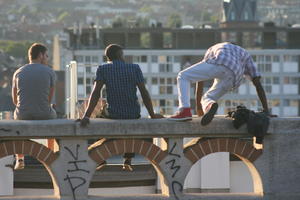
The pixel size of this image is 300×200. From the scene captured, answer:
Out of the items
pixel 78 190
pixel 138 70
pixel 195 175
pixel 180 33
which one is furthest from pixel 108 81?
pixel 180 33

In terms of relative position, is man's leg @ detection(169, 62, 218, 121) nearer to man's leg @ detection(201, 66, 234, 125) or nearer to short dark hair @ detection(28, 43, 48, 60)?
man's leg @ detection(201, 66, 234, 125)

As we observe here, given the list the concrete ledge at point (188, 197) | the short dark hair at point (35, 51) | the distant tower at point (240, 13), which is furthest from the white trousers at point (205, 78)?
the distant tower at point (240, 13)

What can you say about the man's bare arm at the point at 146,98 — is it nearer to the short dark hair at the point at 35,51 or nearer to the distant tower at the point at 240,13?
the short dark hair at the point at 35,51

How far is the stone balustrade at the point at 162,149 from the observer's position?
1370 cm

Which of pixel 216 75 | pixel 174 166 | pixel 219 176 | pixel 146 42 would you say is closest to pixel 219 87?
pixel 216 75

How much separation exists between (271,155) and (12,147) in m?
2.88

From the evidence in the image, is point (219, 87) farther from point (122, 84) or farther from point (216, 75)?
point (122, 84)

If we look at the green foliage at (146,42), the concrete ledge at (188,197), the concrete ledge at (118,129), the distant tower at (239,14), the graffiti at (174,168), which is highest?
the distant tower at (239,14)

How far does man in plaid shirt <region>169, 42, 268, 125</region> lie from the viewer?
46.0 ft

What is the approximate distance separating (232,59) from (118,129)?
157 centimetres

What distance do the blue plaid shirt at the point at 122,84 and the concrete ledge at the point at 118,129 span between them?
183mm

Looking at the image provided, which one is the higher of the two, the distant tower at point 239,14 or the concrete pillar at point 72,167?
the distant tower at point 239,14

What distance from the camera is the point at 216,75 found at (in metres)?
14.3

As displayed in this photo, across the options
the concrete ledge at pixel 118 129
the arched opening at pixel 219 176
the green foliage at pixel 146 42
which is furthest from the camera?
the green foliage at pixel 146 42
